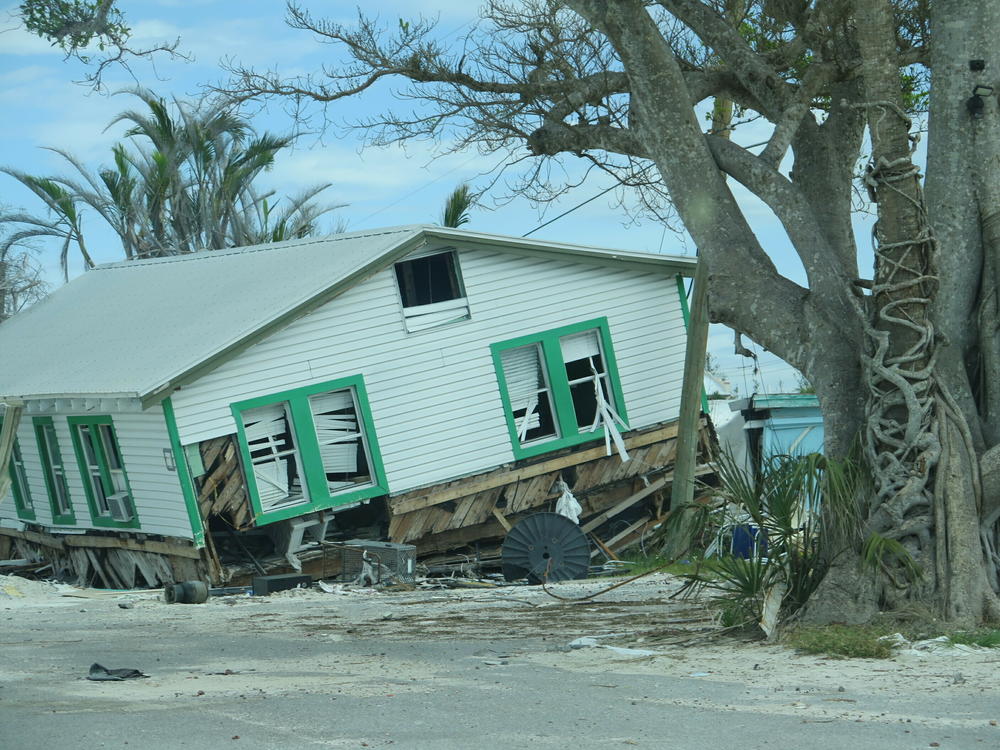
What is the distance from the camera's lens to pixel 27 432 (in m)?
23.6

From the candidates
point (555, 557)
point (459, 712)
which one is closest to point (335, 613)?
point (555, 557)

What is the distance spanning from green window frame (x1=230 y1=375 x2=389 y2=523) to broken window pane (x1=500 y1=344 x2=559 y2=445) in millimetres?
2731

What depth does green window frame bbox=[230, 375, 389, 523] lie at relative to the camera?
19.2 m

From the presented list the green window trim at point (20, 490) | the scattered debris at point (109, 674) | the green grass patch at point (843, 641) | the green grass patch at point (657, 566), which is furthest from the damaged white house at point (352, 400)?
the green grass patch at point (843, 641)

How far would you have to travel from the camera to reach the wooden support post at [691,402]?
20250mm

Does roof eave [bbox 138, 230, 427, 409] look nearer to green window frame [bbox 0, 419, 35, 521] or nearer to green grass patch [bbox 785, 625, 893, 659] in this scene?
green window frame [bbox 0, 419, 35, 521]

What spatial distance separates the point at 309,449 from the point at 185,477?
197cm

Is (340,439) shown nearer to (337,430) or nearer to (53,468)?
(337,430)

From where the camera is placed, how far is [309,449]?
19.5 meters

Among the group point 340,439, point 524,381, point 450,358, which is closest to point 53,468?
point 340,439

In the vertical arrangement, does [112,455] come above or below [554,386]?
above

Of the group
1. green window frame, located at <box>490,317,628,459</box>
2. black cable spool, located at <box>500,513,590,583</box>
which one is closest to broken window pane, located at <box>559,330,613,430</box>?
green window frame, located at <box>490,317,628,459</box>

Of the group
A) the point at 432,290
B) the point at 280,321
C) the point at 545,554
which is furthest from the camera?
the point at 432,290

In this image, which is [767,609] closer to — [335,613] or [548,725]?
[548,725]
